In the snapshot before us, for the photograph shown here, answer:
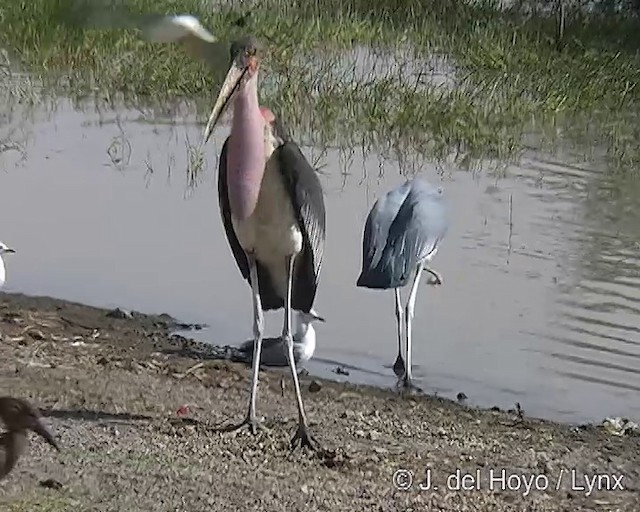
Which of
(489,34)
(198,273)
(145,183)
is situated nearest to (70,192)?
(145,183)

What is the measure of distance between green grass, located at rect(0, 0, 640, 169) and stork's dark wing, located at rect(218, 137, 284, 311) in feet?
20.5

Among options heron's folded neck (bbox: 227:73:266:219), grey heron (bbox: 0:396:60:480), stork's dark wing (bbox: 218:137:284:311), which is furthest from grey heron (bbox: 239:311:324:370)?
grey heron (bbox: 0:396:60:480)

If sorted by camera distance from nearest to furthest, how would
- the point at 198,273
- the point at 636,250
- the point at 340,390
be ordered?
the point at 340,390 → the point at 198,273 → the point at 636,250

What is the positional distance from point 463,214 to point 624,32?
9.79 meters

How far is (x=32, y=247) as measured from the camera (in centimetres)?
983

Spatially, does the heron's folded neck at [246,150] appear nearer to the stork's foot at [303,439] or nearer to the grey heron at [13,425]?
the stork's foot at [303,439]

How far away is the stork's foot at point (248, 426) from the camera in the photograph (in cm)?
639

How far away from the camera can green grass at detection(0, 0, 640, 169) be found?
1366 centimetres

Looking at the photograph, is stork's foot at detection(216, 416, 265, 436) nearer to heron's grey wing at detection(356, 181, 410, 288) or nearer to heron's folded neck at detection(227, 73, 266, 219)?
heron's folded neck at detection(227, 73, 266, 219)

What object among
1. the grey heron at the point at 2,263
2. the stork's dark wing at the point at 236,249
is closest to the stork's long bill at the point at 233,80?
the stork's dark wing at the point at 236,249

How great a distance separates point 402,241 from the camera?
8094mm

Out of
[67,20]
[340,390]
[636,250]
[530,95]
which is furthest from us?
[530,95]

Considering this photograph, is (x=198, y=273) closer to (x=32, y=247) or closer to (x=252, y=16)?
(x=32, y=247)

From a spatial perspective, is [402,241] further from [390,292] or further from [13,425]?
[13,425]
